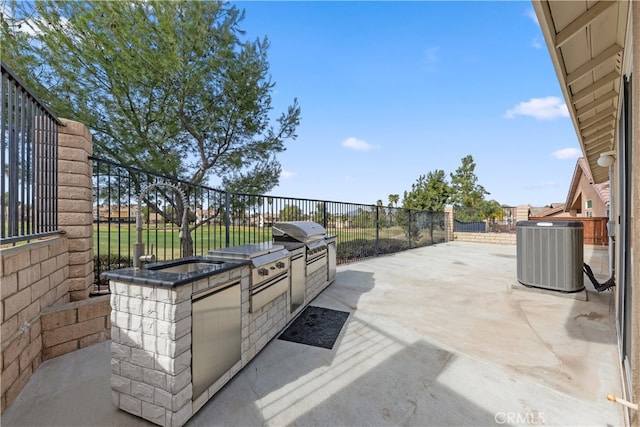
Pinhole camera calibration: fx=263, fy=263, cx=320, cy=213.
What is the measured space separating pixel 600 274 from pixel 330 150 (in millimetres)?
12428

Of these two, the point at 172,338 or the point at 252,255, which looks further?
the point at 252,255

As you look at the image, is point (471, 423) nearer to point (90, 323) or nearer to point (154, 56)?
point (90, 323)

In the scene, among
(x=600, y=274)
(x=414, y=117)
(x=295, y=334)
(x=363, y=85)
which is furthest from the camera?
(x=414, y=117)

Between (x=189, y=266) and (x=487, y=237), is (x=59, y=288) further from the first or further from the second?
(x=487, y=237)

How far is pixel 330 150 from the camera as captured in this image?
1571 cm

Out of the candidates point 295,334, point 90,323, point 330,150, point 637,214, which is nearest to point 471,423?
point 637,214

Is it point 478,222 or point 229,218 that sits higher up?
point 229,218

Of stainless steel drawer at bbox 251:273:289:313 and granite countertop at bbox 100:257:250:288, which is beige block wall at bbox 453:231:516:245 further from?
granite countertop at bbox 100:257:250:288

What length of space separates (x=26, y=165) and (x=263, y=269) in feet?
7.08

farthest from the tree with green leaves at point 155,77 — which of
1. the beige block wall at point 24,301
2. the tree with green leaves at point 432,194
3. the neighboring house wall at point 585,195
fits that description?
the tree with green leaves at point 432,194

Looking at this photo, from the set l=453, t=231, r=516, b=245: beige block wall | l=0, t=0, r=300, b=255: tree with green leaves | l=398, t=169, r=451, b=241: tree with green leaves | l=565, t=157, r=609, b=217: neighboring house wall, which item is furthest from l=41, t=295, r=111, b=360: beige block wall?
l=398, t=169, r=451, b=241: tree with green leaves

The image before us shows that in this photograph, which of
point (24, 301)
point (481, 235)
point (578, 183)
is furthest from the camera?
point (578, 183)

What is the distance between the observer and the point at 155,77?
6.29m

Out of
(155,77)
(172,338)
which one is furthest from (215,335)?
(155,77)
